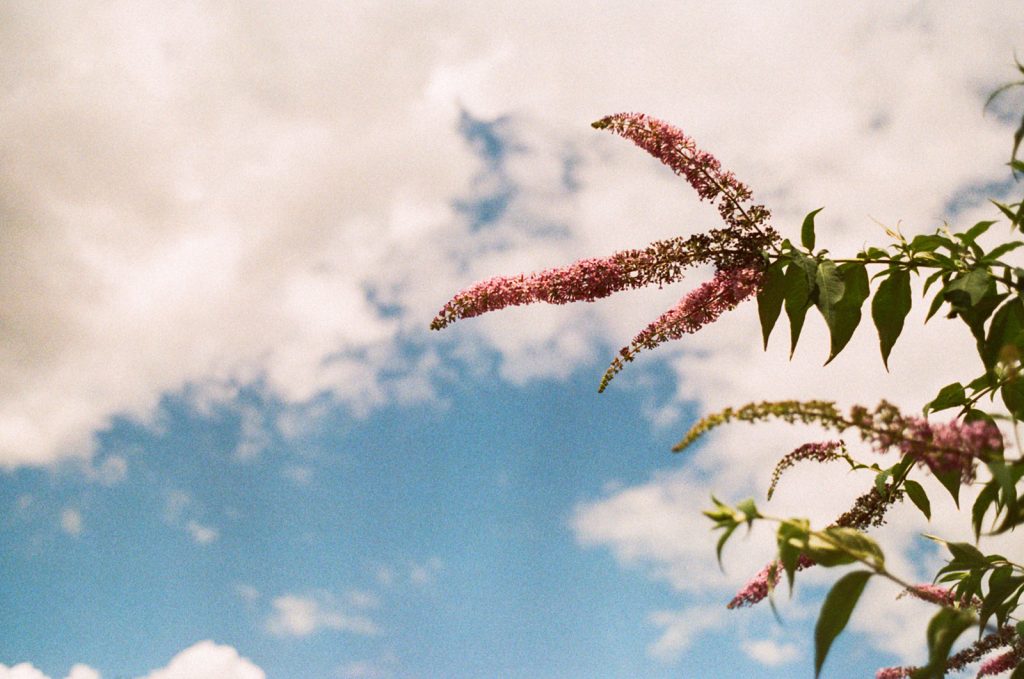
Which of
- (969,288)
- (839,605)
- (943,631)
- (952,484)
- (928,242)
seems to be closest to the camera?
(943,631)

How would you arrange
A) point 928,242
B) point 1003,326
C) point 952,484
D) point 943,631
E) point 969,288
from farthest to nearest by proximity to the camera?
point 952,484 < point 928,242 < point 1003,326 < point 969,288 < point 943,631

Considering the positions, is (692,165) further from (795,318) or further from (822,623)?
(822,623)

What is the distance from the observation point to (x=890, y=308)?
3.76 meters

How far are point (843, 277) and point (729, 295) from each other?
0.61m

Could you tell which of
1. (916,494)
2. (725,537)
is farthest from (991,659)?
(725,537)

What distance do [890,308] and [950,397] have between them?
67 cm

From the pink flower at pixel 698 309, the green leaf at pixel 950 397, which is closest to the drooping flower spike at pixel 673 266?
the pink flower at pixel 698 309

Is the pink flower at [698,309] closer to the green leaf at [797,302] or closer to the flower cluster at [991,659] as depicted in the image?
the green leaf at [797,302]

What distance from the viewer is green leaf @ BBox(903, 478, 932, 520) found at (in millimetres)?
4160

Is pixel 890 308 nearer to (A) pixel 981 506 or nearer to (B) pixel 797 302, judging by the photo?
(B) pixel 797 302

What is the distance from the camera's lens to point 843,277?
3.85m

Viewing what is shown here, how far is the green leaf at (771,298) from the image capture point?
13.0 ft

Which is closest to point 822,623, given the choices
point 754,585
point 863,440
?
point 863,440

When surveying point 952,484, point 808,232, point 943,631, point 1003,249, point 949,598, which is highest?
point 808,232
